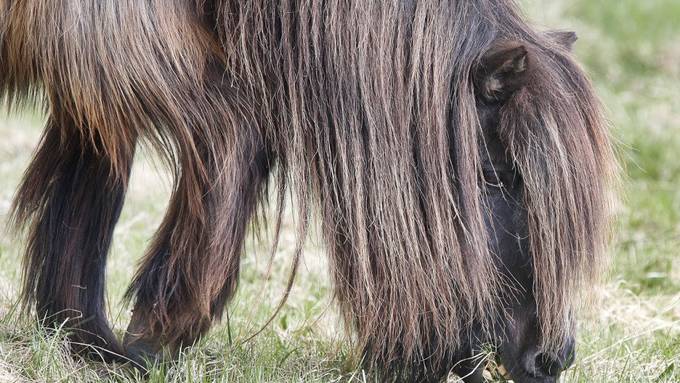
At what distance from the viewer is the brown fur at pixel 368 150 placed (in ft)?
8.32

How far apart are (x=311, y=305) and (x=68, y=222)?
1.10m

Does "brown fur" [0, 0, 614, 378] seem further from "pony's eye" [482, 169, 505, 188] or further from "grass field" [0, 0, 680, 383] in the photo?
"grass field" [0, 0, 680, 383]

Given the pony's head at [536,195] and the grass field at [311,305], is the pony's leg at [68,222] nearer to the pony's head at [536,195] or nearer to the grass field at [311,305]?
the grass field at [311,305]

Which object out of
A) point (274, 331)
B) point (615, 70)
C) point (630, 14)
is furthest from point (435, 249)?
point (630, 14)

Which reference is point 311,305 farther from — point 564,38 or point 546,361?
point 564,38

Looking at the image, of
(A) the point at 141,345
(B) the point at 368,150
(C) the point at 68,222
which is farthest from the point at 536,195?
(C) the point at 68,222

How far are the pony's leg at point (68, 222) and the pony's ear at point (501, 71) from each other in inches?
40.0

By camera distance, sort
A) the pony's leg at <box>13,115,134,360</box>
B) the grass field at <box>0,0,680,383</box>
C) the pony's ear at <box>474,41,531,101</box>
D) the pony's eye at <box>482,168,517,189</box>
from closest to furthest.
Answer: the pony's ear at <box>474,41,531,101</box>
the pony's eye at <box>482,168,517,189</box>
the grass field at <box>0,0,680,383</box>
the pony's leg at <box>13,115,134,360</box>

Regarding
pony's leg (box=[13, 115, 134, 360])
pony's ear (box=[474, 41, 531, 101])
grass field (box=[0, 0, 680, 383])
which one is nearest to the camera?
pony's ear (box=[474, 41, 531, 101])

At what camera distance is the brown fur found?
2535 millimetres

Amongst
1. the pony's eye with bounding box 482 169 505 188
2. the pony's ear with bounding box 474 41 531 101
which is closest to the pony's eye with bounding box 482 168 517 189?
the pony's eye with bounding box 482 169 505 188

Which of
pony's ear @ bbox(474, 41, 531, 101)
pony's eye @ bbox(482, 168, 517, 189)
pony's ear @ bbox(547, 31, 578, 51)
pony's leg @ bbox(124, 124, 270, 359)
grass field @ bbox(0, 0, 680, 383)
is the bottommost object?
grass field @ bbox(0, 0, 680, 383)

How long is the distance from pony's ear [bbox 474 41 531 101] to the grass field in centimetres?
45

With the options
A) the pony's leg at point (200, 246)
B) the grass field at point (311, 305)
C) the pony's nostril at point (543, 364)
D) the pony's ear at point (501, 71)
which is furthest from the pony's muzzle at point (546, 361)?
the pony's leg at point (200, 246)
